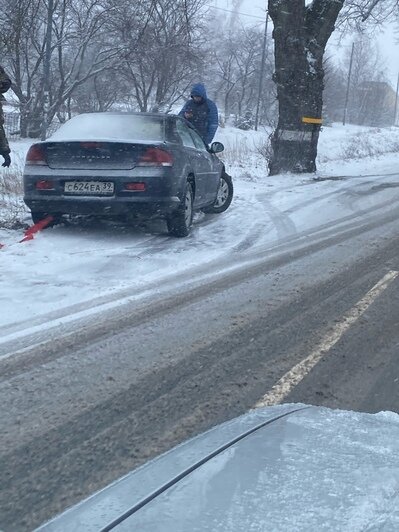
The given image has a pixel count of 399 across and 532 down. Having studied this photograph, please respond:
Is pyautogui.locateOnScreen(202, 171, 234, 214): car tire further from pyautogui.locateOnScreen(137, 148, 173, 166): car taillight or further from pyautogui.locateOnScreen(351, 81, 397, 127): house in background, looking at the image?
pyautogui.locateOnScreen(351, 81, 397, 127): house in background

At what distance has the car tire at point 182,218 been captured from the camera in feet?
25.4

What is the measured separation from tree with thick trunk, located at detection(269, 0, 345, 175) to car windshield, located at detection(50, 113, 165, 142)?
7.67 meters

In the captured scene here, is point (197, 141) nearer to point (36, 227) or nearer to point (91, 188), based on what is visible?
point (91, 188)

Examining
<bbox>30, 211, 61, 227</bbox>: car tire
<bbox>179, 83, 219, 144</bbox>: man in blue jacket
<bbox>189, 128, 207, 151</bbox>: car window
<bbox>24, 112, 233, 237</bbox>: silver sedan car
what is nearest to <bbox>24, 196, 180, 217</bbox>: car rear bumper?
<bbox>24, 112, 233, 237</bbox>: silver sedan car

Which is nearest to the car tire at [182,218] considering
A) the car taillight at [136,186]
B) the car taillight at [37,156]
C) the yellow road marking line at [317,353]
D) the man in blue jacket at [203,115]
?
the car taillight at [136,186]

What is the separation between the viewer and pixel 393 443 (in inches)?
83.9

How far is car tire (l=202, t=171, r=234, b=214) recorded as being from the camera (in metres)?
10.0

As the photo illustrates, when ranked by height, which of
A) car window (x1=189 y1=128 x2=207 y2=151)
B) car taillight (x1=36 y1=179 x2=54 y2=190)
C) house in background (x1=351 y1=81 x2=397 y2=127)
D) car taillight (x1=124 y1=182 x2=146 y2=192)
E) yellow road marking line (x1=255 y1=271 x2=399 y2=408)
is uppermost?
house in background (x1=351 y1=81 x2=397 y2=127)

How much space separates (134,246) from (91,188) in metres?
0.79

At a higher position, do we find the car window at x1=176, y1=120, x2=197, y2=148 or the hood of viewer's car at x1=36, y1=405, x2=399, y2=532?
the car window at x1=176, y1=120, x2=197, y2=148

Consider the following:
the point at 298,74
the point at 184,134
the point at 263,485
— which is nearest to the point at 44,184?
the point at 184,134

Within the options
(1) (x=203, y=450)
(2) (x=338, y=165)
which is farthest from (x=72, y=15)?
(1) (x=203, y=450)

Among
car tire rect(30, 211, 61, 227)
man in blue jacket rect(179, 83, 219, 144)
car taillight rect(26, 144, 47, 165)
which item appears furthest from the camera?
man in blue jacket rect(179, 83, 219, 144)

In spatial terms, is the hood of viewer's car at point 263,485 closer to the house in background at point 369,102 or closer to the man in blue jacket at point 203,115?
the man in blue jacket at point 203,115
